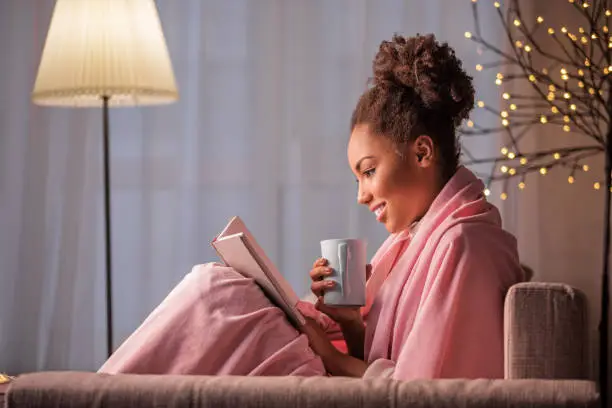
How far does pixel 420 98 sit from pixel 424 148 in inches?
3.6

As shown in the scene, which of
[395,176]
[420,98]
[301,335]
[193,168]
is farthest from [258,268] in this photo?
[193,168]

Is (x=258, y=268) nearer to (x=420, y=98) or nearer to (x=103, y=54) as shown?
(x=420, y=98)

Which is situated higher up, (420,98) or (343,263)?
(420,98)

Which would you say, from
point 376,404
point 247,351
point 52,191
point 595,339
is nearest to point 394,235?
point 247,351

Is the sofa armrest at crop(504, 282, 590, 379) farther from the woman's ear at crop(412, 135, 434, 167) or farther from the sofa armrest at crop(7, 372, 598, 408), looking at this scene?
the woman's ear at crop(412, 135, 434, 167)

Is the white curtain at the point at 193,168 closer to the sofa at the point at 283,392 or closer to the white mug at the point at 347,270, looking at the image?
the white mug at the point at 347,270

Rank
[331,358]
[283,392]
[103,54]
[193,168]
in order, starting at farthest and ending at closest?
[193,168]
[103,54]
[331,358]
[283,392]

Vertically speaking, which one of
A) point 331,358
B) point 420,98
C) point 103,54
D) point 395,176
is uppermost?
point 103,54

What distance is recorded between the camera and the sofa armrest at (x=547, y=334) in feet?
4.05

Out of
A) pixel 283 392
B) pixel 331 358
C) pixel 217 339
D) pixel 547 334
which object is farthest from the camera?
pixel 331 358

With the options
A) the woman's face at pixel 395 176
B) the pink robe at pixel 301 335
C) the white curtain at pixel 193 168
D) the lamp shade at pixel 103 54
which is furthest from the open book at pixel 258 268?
the white curtain at pixel 193 168

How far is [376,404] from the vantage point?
3.56 ft

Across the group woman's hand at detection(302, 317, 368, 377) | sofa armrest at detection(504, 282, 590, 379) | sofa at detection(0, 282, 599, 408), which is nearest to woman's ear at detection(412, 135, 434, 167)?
woman's hand at detection(302, 317, 368, 377)

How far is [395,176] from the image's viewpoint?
5.57 feet
